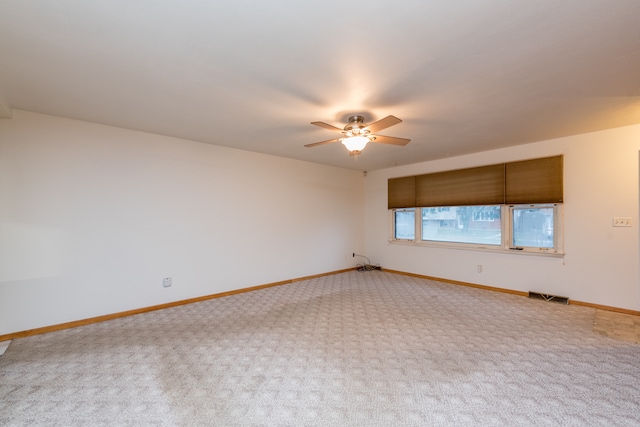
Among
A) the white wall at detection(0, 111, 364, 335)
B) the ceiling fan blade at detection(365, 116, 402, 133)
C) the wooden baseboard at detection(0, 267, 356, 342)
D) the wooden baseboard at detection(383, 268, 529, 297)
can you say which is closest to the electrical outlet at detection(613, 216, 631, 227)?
the wooden baseboard at detection(383, 268, 529, 297)

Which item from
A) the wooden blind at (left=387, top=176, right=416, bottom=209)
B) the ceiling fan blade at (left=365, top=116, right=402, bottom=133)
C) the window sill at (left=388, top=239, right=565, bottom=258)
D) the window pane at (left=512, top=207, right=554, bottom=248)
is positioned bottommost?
the window sill at (left=388, top=239, right=565, bottom=258)

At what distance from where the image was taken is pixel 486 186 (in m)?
4.80

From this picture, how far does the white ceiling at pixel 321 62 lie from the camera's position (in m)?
1.56

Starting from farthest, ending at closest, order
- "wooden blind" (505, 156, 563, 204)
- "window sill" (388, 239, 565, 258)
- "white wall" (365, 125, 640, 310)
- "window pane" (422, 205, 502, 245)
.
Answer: "window pane" (422, 205, 502, 245) < "window sill" (388, 239, 565, 258) < "wooden blind" (505, 156, 563, 204) < "white wall" (365, 125, 640, 310)

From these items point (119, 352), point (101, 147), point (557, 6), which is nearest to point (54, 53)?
point (101, 147)

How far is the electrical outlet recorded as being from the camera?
3.57 meters

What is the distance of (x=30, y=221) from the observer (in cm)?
301

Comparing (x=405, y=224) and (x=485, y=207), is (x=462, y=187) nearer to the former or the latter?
(x=485, y=207)

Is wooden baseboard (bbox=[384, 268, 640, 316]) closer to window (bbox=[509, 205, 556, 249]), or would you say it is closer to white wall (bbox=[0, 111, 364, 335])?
window (bbox=[509, 205, 556, 249])

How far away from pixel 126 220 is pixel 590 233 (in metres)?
6.35

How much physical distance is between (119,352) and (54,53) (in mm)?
2531

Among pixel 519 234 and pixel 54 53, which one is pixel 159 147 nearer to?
pixel 54 53

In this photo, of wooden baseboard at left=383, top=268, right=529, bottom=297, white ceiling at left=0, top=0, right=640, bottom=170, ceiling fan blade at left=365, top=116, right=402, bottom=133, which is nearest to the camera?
white ceiling at left=0, top=0, right=640, bottom=170

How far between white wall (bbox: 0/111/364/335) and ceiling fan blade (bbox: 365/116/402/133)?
2.63 metres
